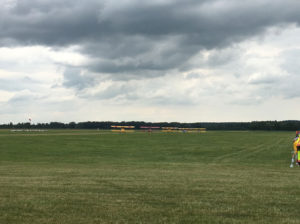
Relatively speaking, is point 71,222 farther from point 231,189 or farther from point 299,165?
point 299,165

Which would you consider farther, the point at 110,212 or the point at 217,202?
the point at 217,202

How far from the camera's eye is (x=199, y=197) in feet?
38.2

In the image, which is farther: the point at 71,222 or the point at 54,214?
the point at 54,214

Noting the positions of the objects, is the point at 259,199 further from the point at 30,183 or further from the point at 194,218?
the point at 30,183

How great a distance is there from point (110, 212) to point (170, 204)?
6.09 feet

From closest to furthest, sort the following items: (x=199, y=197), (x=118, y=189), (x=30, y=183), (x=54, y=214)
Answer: (x=54, y=214)
(x=199, y=197)
(x=118, y=189)
(x=30, y=183)

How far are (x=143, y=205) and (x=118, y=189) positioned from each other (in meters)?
3.14

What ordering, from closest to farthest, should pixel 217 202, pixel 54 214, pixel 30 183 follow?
pixel 54 214 < pixel 217 202 < pixel 30 183

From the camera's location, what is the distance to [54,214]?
30.3ft

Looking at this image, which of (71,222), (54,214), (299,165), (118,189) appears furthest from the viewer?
(299,165)

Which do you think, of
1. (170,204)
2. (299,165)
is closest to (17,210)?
(170,204)

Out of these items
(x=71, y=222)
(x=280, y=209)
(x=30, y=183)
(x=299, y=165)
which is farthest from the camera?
(x=299, y=165)

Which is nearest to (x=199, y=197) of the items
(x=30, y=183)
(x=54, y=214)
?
(x=54, y=214)

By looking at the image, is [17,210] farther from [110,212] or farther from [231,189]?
[231,189]
